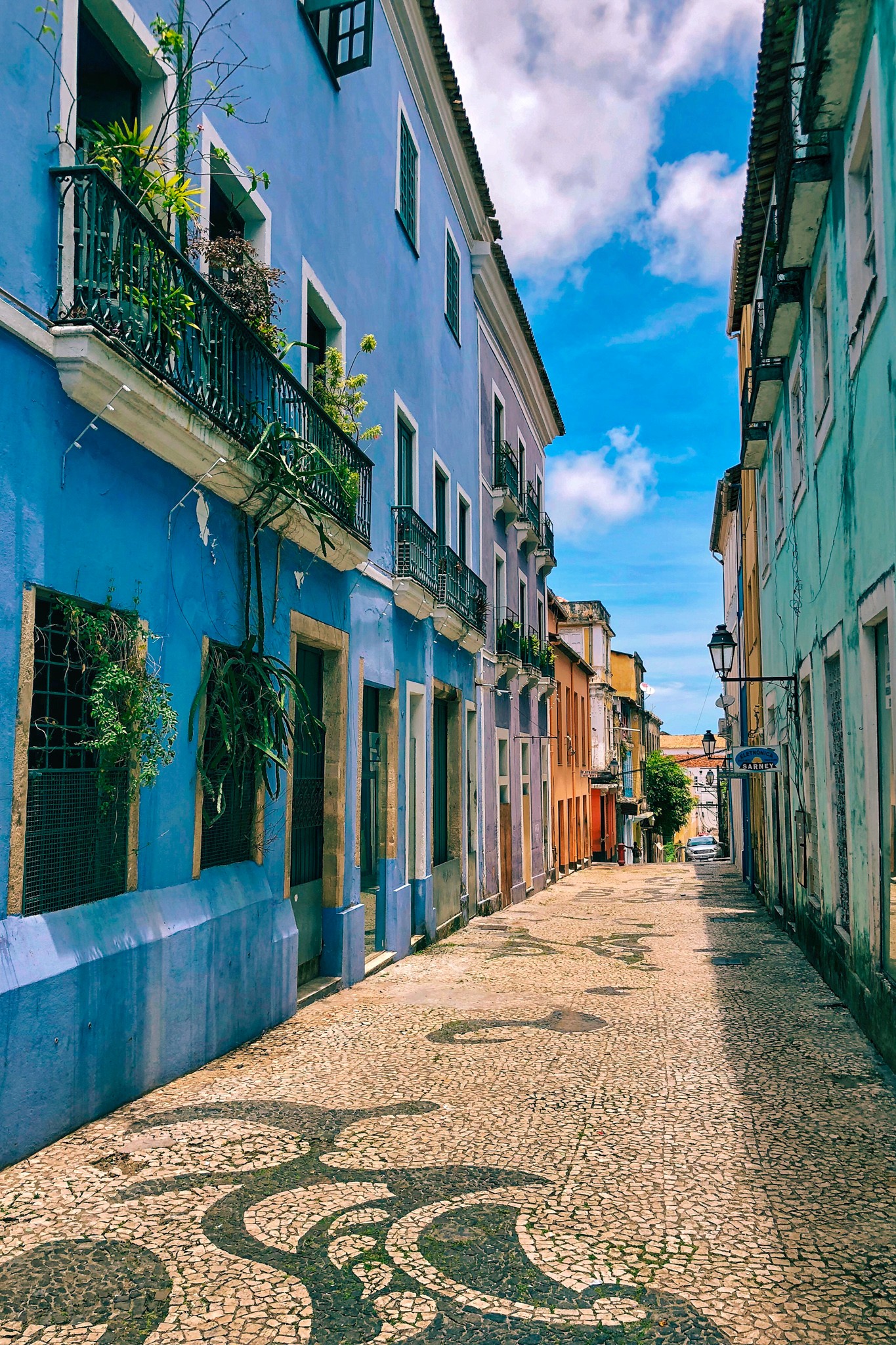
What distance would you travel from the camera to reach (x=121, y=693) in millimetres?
5676

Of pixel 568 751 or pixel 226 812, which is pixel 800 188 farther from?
pixel 568 751

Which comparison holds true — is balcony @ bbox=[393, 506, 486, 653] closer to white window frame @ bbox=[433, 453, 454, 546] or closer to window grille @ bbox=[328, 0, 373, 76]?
white window frame @ bbox=[433, 453, 454, 546]

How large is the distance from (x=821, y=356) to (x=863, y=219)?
2.27 meters

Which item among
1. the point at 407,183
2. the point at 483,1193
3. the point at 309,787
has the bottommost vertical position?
the point at 483,1193

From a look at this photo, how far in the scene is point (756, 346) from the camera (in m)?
13.6

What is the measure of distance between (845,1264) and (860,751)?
4.63 metres

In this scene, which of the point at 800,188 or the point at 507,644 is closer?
the point at 800,188

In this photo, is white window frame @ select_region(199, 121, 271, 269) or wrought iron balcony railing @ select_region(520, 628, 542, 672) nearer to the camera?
white window frame @ select_region(199, 121, 271, 269)

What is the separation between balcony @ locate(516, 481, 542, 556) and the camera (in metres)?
21.6

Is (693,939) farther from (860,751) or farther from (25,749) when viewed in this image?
(25,749)

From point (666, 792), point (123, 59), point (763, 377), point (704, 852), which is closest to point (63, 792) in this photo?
point (123, 59)

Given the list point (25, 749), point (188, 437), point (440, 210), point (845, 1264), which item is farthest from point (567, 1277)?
point (440, 210)

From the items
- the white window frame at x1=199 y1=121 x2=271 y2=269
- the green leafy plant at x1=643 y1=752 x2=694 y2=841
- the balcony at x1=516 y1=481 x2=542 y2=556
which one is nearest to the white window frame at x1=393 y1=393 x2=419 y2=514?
the white window frame at x1=199 y1=121 x2=271 y2=269

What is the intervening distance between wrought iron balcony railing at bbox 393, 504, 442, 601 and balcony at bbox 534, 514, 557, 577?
1064 cm
